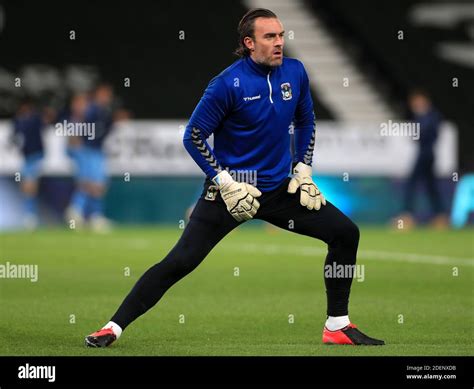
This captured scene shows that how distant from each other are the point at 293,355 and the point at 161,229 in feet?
52.2

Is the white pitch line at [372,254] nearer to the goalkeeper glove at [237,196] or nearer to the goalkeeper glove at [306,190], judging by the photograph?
the goalkeeper glove at [306,190]

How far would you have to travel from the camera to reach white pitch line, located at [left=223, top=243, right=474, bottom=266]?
57.2 feet

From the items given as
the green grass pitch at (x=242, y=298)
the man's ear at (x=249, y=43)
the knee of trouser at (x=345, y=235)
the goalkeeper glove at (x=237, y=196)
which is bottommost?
the green grass pitch at (x=242, y=298)

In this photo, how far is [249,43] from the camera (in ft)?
31.4

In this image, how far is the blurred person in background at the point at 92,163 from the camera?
25.2 meters

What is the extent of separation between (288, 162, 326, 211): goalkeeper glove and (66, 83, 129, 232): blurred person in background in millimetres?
15637

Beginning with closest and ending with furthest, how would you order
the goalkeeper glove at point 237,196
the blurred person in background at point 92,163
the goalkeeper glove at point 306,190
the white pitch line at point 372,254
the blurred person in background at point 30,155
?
the goalkeeper glove at point 237,196, the goalkeeper glove at point 306,190, the white pitch line at point 372,254, the blurred person in background at point 92,163, the blurred person in background at point 30,155

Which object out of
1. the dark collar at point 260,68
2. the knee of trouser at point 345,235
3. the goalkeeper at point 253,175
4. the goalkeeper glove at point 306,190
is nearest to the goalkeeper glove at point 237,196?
the goalkeeper at point 253,175

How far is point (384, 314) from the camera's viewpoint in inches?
464

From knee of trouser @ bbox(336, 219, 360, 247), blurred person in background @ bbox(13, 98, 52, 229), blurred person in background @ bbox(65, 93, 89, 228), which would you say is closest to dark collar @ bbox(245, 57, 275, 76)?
knee of trouser @ bbox(336, 219, 360, 247)

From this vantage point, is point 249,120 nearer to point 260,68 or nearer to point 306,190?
point 260,68

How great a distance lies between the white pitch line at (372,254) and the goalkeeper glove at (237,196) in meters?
8.09
